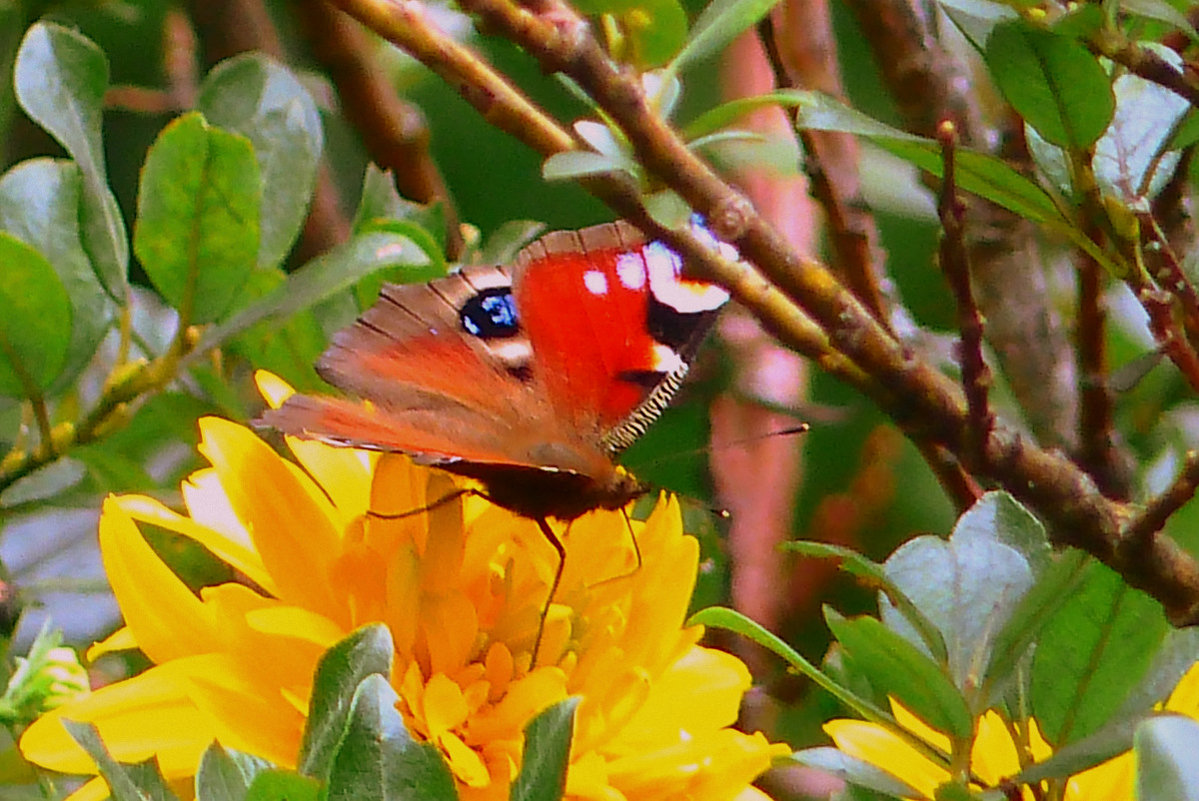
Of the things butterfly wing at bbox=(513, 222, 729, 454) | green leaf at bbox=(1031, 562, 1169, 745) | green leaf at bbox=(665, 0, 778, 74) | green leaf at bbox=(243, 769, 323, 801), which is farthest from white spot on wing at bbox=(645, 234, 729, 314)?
green leaf at bbox=(243, 769, 323, 801)

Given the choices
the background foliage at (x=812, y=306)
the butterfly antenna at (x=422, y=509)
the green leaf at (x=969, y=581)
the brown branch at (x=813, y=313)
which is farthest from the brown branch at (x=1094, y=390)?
the butterfly antenna at (x=422, y=509)

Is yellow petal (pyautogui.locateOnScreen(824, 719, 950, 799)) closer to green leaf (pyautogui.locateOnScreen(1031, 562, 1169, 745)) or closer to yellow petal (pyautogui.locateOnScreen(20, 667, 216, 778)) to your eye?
green leaf (pyautogui.locateOnScreen(1031, 562, 1169, 745))

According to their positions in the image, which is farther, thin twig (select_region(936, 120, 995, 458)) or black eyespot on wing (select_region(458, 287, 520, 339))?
black eyespot on wing (select_region(458, 287, 520, 339))

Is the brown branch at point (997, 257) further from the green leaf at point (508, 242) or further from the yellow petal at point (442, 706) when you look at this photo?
the yellow petal at point (442, 706)

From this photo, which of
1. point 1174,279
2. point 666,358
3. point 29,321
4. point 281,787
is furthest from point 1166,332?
point 29,321

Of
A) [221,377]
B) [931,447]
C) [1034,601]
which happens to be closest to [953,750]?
[1034,601]

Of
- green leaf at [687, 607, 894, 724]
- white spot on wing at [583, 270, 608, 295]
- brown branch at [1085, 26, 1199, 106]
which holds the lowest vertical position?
green leaf at [687, 607, 894, 724]
